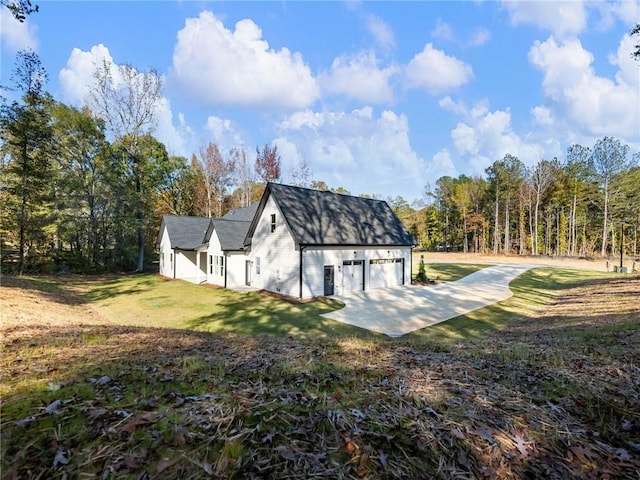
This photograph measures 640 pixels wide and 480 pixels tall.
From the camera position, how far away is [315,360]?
3977mm

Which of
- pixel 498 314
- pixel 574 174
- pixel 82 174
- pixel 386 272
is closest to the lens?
pixel 498 314

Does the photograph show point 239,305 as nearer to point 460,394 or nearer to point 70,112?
point 460,394

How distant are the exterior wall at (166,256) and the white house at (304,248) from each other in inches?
11.5

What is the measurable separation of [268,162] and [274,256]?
23944 mm

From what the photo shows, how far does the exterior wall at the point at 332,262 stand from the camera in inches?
630

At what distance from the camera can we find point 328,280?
17.0 meters

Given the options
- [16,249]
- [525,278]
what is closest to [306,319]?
[525,278]

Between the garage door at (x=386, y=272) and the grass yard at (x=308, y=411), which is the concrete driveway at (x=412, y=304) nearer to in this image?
the garage door at (x=386, y=272)

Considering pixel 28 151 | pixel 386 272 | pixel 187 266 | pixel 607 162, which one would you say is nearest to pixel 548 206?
pixel 607 162

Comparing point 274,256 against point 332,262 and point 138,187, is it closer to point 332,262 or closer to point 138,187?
point 332,262

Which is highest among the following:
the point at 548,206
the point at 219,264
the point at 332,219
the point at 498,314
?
the point at 548,206

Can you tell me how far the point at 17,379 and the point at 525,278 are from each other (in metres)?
29.6

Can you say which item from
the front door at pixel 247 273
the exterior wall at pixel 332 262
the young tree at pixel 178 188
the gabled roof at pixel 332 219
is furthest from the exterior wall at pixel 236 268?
the young tree at pixel 178 188

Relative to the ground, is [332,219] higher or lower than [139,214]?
lower
